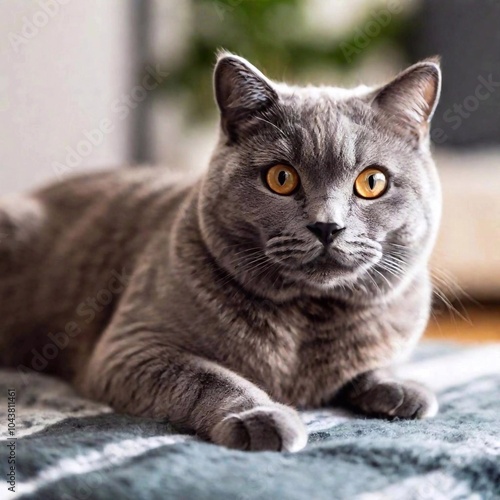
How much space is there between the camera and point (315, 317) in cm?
136

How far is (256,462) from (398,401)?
0.44 meters

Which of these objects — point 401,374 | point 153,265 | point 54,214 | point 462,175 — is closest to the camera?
point 153,265

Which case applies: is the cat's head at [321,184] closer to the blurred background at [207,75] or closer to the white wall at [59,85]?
the blurred background at [207,75]

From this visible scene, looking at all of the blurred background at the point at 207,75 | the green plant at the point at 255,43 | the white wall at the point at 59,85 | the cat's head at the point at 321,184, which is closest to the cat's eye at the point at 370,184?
the cat's head at the point at 321,184

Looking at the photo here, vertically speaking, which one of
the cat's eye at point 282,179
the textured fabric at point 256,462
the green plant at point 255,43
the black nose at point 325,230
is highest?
the green plant at point 255,43

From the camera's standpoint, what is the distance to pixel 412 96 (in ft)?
4.47

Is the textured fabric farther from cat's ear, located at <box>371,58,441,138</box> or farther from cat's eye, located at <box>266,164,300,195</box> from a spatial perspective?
cat's ear, located at <box>371,58,441,138</box>

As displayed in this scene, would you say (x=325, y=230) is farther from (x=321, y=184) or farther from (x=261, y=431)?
(x=261, y=431)

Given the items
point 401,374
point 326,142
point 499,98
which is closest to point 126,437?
point 326,142

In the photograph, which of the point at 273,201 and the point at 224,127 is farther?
the point at 224,127

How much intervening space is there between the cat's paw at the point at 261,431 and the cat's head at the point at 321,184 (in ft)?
0.89

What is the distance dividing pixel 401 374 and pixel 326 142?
0.69 m

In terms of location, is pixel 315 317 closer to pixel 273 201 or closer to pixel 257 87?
pixel 273 201

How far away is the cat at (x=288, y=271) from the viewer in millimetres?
1219
